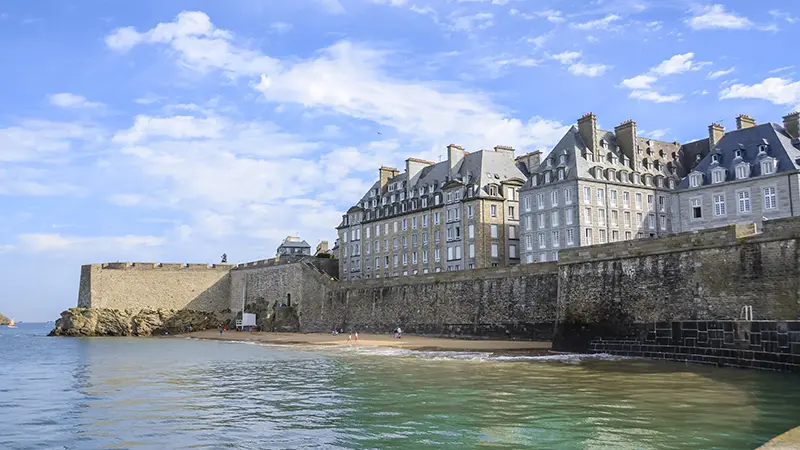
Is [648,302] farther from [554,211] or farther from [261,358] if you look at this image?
[554,211]

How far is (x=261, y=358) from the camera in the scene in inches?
1195

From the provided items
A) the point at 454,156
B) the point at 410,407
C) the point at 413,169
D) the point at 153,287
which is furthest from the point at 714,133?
the point at 153,287

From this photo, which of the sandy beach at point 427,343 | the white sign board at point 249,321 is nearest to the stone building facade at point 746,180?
the sandy beach at point 427,343

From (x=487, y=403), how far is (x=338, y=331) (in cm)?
3570

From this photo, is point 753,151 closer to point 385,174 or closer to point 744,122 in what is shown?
point 744,122

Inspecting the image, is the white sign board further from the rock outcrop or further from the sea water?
the sea water

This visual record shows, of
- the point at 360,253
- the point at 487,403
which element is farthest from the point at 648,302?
the point at 360,253

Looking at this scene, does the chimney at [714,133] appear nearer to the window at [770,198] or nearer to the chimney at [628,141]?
the chimney at [628,141]

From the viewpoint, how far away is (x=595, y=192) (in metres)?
44.2

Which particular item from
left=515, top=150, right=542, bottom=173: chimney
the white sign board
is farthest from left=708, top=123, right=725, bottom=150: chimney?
the white sign board

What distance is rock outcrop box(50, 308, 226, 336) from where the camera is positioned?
189 feet

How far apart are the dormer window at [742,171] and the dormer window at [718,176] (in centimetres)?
90

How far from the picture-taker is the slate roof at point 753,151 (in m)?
37.2

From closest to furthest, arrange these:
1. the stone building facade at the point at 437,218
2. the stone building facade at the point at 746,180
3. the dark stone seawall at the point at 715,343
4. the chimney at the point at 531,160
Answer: the dark stone seawall at the point at 715,343, the stone building facade at the point at 746,180, the stone building facade at the point at 437,218, the chimney at the point at 531,160
